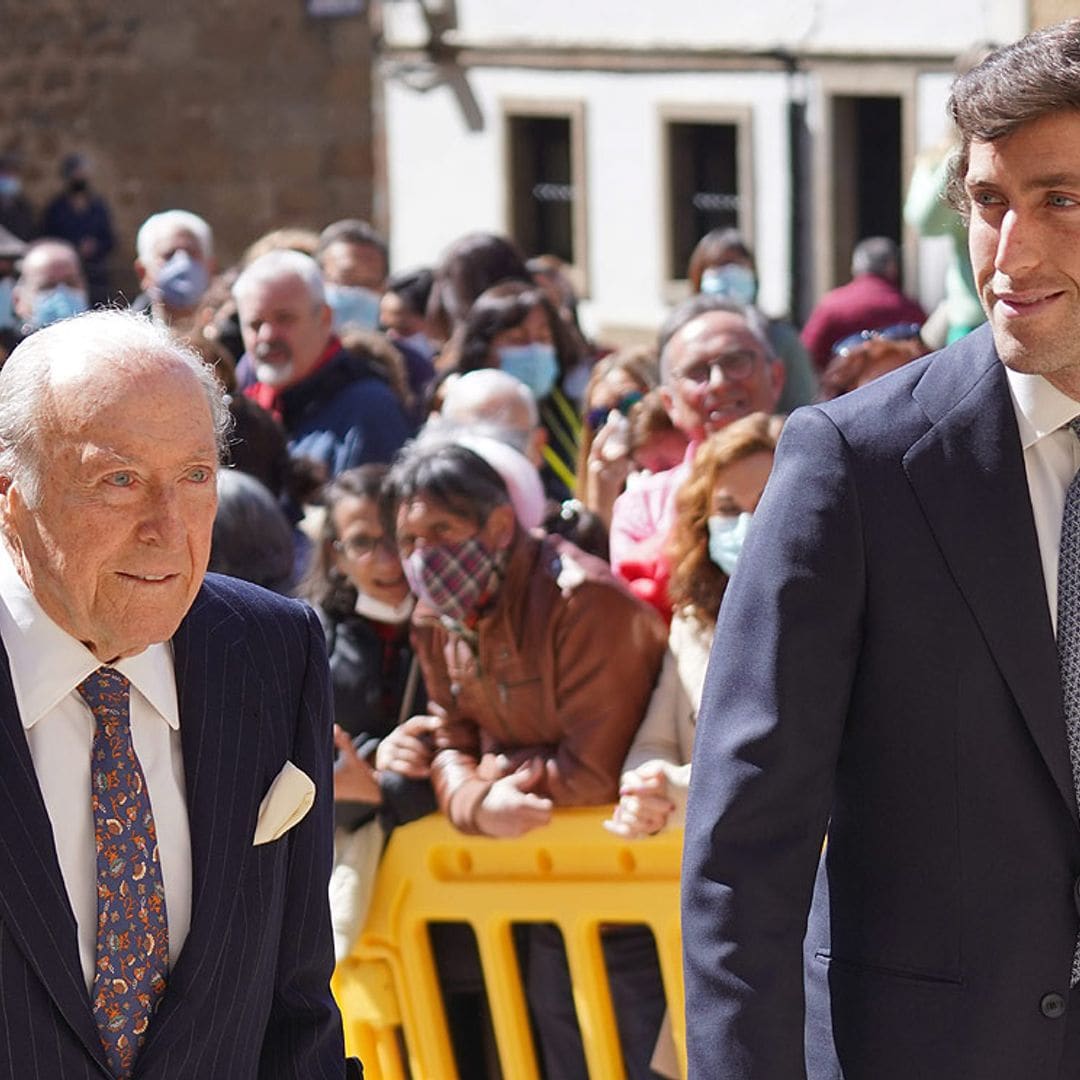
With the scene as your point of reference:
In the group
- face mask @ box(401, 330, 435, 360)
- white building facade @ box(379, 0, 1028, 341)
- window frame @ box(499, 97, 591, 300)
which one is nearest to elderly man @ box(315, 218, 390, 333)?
face mask @ box(401, 330, 435, 360)

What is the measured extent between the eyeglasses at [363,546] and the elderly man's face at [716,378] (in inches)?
40.6

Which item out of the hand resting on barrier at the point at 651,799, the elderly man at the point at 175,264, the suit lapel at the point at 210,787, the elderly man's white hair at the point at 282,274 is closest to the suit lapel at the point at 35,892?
the suit lapel at the point at 210,787

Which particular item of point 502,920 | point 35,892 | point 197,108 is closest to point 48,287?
point 502,920

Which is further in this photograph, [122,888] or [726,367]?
[726,367]

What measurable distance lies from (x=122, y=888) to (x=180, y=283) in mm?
7837

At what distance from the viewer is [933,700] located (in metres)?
2.79

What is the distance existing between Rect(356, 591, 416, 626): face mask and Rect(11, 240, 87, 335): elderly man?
19.5 feet

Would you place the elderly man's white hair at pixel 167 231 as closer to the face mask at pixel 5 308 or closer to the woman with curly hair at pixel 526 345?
the face mask at pixel 5 308

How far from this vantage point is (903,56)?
15562 mm

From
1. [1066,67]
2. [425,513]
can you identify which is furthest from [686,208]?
[1066,67]

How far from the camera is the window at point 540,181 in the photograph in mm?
19062

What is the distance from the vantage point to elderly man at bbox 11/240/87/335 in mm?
11102

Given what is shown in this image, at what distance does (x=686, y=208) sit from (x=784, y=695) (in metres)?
15.3

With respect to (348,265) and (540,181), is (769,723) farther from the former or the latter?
(540,181)
